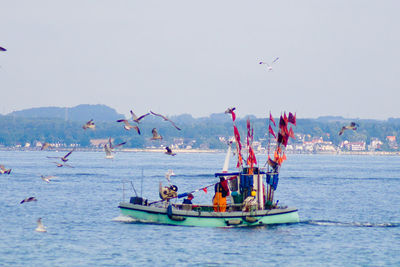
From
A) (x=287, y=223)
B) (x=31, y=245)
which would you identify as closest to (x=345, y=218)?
(x=287, y=223)

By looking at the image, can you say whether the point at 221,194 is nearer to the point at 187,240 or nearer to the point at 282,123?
the point at 187,240

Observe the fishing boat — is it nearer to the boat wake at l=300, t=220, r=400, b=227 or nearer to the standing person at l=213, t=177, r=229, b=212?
the standing person at l=213, t=177, r=229, b=212

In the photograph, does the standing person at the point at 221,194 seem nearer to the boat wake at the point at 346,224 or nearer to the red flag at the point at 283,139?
the red flag at the point at 283,139

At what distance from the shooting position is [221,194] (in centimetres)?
5184

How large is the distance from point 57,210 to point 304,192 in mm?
38827

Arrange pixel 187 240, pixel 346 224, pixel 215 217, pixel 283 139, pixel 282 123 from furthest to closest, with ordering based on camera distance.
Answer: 1. pixel 346 224
2. pixel 282 123
3. pixel 283 139
4. pixel 215 217
5. pixel 187 240

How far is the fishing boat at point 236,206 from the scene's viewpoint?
170 ft

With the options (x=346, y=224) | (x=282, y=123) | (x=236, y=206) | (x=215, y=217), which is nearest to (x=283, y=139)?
(x=282, y=123)

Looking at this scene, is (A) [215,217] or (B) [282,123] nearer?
(A) [215,217]

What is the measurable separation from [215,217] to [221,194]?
1.49 meters

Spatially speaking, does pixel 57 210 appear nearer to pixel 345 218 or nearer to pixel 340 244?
pixel 345 218

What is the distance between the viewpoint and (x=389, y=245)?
162 feet

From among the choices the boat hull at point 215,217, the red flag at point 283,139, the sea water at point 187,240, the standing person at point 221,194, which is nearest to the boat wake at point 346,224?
the sea water at point 187,240

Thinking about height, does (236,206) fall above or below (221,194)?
below
